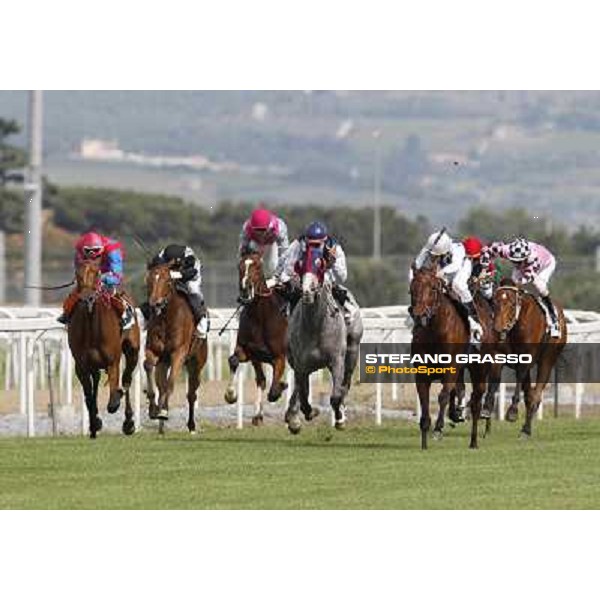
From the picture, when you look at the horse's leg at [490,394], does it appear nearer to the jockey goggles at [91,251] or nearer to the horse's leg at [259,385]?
the horse's leg at [259,385]

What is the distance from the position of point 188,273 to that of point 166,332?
1.50ft

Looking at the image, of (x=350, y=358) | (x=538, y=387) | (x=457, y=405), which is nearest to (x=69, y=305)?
(x=350, y=358)

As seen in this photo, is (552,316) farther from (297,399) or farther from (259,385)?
(297,399)

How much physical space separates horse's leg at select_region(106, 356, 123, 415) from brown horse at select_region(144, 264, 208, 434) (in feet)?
1.98

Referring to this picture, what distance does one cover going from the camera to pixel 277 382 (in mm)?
→ 18156

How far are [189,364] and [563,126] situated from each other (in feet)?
401

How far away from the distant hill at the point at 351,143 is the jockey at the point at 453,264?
8762 centimetres

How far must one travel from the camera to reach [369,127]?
6043 inches

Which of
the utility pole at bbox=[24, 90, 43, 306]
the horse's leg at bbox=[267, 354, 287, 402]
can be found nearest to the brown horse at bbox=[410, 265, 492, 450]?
the horse's leg at bbox=[267, 354, 287, 402]

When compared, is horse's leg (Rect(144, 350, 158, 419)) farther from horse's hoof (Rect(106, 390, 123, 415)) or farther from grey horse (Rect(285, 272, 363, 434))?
grey horse (Rect(285, 272, 363, 434))

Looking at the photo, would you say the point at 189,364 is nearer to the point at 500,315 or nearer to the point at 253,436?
the point at 253,436

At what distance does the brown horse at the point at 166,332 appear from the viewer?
18.1 metres

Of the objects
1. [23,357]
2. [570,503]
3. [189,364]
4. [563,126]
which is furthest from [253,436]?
[563,126]

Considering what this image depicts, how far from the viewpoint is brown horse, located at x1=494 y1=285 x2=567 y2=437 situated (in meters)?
18.8
